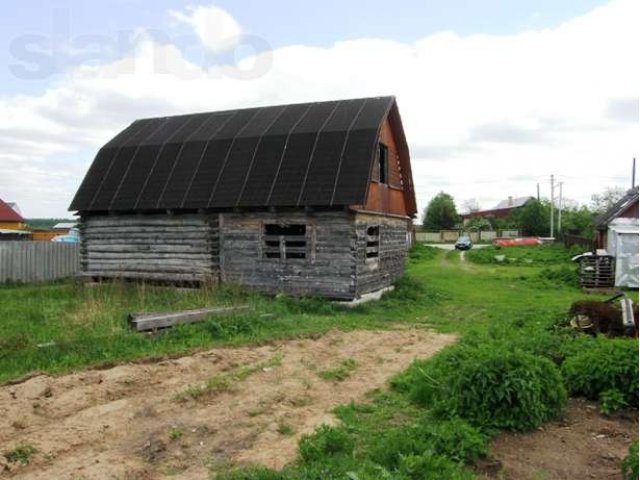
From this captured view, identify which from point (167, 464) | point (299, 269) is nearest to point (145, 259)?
point (299, 269)

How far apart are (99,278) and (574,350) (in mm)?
15341

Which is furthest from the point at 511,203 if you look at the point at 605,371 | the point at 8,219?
the point at 605,371

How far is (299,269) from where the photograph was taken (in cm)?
1570

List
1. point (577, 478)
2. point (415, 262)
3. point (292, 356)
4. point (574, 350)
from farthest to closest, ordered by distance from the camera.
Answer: point (415, 262) → point (292, 356) → point (574, 350) → point (577, 478)

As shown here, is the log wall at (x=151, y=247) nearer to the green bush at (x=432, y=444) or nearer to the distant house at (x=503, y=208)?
the green bush at (x=432, y=444)

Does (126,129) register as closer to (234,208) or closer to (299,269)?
(234,208)

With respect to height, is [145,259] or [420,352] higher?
[145,259]

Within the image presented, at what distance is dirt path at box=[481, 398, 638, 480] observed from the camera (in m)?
4.75

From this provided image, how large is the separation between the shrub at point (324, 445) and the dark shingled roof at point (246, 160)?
9657mm

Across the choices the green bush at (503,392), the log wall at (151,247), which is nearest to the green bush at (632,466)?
the green bush at (503,392)

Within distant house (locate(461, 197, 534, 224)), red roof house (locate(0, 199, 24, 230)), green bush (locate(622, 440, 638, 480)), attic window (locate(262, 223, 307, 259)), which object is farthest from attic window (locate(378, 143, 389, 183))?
distant house (locate(461, 197, 534, 224))

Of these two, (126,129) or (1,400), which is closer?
(1,400)

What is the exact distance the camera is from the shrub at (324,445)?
16.5 feet

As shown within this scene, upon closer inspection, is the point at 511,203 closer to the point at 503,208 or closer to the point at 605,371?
the point at 503,208
